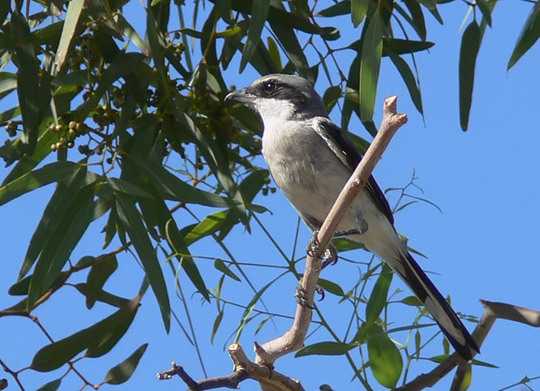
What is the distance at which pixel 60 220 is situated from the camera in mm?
2498

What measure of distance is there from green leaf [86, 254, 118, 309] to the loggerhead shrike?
1.75 feet

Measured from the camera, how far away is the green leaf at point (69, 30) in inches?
88.2

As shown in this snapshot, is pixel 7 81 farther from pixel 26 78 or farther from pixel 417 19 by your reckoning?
pixel 417 19

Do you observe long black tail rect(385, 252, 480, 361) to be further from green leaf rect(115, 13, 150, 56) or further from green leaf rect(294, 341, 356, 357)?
green leaf rect(115, 13, 150, 56)

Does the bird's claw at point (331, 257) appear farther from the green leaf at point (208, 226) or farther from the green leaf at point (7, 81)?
the green leaf at point (7, 81)

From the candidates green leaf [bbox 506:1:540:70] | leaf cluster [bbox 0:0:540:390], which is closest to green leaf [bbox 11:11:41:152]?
leaf cluster [bbox 0:0:540:390]

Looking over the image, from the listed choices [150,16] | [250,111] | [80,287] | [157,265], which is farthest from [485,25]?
[80,287]

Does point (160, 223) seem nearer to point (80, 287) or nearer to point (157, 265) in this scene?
point (157, 265)

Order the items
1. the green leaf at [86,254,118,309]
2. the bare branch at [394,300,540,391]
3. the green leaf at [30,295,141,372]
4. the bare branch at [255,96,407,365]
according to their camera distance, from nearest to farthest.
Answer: the bare branch at [255,96,407,365] → the bare branch at [394,300,540,391] → the green leaf at [30,295,141,372] → the green leaf at [86,254,118,309]

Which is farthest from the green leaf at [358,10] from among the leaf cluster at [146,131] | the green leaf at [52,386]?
the green leaf at [52,386]

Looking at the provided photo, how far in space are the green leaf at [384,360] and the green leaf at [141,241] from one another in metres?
0.52

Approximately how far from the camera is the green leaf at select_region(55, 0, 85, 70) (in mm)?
2240

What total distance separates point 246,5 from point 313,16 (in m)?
0.24

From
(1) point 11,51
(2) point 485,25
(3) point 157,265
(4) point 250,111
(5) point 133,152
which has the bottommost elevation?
(3) point 157,265
